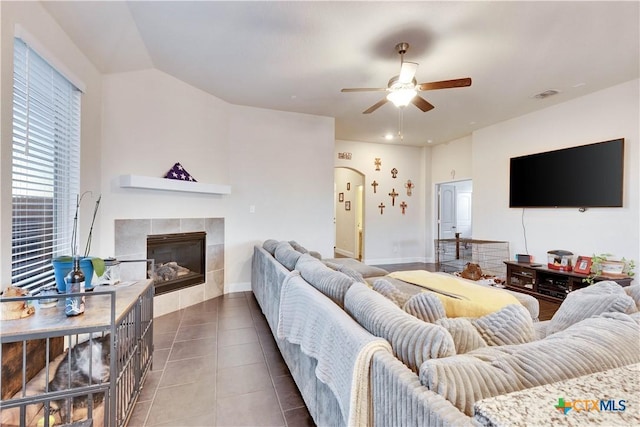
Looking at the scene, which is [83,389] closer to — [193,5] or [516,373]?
[516,373]

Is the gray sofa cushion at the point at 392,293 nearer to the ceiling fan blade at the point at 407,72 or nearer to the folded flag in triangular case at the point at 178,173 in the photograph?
the ceiling fan blade at the point at 407,72

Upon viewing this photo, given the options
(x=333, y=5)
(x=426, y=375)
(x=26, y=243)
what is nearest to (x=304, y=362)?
(x=426, y=375)

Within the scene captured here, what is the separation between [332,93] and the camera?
393 centimetres

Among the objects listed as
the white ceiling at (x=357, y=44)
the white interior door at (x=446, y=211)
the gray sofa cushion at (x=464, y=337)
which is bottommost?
the gray sofa cushion at (x=464, y=337)

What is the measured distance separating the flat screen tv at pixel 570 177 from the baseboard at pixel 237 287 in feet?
14.8

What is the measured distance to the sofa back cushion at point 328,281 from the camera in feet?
5.41

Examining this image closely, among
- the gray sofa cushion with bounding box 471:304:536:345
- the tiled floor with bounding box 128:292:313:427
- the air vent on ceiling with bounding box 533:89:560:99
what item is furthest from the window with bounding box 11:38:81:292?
the air vent on ceiling with bounding box 533:89:560:99

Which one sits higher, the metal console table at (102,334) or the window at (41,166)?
the window at (41,166)

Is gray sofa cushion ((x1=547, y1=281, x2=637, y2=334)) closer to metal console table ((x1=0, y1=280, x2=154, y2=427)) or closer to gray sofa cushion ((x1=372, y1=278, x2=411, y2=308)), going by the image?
gray sofa cushion ((x1=372, y1=278, x2=411, y2=308))

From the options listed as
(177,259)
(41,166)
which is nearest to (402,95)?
(41,166)

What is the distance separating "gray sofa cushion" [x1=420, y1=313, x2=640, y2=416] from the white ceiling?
2403 millimetres

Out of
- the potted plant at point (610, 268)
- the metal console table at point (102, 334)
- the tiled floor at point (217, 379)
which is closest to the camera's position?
the metal console table at point (102, 334)

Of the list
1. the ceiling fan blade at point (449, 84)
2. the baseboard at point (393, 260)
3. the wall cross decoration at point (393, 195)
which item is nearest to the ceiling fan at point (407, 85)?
the ceiling fan blade at point (449, 84)

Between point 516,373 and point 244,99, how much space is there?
14.2 ft
